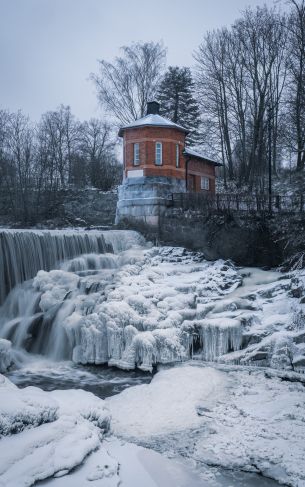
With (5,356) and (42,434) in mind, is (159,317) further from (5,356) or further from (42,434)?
(42,434)

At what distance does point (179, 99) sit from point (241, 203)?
2293 centimetres

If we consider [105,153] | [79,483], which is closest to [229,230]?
[79,483]

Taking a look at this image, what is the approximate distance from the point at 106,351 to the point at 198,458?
18.0 feet

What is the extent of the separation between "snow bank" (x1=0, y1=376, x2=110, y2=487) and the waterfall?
8796 mm

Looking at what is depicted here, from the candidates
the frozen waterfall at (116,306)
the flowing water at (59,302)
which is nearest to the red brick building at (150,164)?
the flowing water at (59,302)

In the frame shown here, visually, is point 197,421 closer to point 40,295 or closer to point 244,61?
point 40,295

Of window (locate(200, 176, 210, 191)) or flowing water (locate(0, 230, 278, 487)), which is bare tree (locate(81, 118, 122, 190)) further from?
A: flowing water (locate(0, 230, 278, 487))

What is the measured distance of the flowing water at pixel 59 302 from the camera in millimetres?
10154

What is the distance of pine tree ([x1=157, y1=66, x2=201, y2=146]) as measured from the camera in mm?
37688

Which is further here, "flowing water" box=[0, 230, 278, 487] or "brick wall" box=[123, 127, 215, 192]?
"brick wall" box=[123, 127, 215, 192]

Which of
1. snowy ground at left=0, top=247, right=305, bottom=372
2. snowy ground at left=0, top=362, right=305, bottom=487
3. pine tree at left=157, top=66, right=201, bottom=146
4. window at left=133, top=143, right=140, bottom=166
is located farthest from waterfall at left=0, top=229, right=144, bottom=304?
pine tree at left=157, top=66, right=201, bottom=146

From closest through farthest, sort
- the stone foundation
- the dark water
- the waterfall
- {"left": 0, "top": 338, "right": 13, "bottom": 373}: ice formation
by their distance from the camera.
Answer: the dark water < {"left": 0, "top": 338, "right": 13, "bottom": 373}: ice formation < the waterfall < the stone foundation

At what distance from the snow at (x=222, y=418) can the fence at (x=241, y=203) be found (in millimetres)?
8972

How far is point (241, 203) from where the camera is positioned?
18156 millimetres
